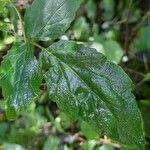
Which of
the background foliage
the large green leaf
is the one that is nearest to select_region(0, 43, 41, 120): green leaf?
the large green leaf

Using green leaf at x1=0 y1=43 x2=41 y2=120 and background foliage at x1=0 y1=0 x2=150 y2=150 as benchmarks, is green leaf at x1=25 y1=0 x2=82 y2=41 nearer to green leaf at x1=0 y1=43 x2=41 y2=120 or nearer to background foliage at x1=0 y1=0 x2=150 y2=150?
green leaf at x1=0 y1=43 x2=41 y2=120

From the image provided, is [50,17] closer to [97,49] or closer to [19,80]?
[19,80]

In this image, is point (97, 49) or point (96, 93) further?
point (97, 49)

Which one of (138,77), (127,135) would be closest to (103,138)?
(138,77)

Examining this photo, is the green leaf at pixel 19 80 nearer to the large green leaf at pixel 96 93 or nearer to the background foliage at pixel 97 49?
the large green leaf at pixel 96 93

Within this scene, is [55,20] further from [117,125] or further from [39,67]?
[117,125]

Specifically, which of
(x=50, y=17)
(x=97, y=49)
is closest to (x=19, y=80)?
(x=50, y=17)
